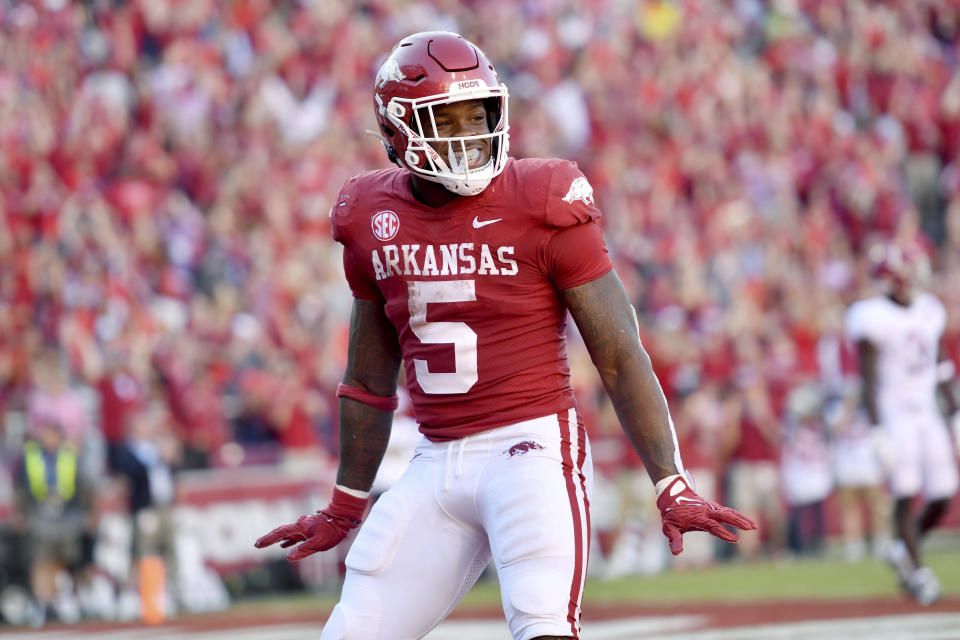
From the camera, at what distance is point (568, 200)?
377cm

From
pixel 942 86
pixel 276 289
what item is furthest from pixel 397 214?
pixel 942 86

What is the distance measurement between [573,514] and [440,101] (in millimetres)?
1094

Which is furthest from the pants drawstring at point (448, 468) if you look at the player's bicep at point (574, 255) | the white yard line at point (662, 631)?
the white yard line at point (662, 631)

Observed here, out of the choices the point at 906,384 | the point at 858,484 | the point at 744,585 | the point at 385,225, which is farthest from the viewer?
the point at 858,484

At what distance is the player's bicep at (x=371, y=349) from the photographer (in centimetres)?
421

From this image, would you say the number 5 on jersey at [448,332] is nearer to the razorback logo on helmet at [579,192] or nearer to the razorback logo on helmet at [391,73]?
the razorback logo on helmet at [579,192]

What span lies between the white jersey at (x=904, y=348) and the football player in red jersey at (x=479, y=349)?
502 cm

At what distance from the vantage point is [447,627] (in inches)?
323

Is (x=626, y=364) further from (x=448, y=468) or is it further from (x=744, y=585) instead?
(x=744, y=585)

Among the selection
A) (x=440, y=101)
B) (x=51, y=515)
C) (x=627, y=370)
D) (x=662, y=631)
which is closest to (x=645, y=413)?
(x=627, y=370)

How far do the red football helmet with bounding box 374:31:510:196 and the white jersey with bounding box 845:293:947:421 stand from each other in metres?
5.19

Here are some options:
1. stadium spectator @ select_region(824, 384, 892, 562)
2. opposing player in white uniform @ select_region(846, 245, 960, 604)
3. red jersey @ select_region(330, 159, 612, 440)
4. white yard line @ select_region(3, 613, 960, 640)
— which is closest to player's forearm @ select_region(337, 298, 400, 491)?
red jersey @ select_region(330, 159, 612, 440)

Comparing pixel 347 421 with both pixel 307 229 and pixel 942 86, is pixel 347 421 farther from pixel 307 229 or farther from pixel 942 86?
pixel 942 86

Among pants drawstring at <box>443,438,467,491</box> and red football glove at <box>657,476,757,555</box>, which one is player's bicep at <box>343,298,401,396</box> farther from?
red football glove at <box>657,476,757,555</box>
